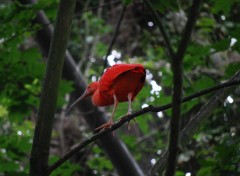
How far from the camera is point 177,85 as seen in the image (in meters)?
2.02

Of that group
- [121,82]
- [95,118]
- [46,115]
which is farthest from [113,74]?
[95,118]

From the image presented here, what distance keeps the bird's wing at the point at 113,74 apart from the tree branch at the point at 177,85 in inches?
50.4

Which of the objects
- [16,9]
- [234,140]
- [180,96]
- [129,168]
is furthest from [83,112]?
[180,96]

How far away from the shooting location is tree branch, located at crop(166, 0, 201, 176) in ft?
6.43

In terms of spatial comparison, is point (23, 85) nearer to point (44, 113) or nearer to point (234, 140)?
point (44, 113)

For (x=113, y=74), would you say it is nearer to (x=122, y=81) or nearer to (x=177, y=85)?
(x=122, y=81)

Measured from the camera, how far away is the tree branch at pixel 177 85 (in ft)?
6.43

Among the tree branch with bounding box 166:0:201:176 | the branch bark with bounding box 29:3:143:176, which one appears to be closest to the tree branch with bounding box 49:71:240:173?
the tree branch with bounding box 166:0:201:176

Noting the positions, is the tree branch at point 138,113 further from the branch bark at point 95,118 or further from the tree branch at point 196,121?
the branch bark at point 95,118

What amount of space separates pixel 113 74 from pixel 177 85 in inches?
57.6

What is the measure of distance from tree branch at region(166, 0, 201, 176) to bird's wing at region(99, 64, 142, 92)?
1.28 meters

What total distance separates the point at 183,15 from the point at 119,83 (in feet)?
18.6

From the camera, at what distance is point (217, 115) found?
6.95 m

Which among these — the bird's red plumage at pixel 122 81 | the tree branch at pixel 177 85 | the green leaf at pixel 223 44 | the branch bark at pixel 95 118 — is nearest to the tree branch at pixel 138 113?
the tree branch at pixel 177 85
